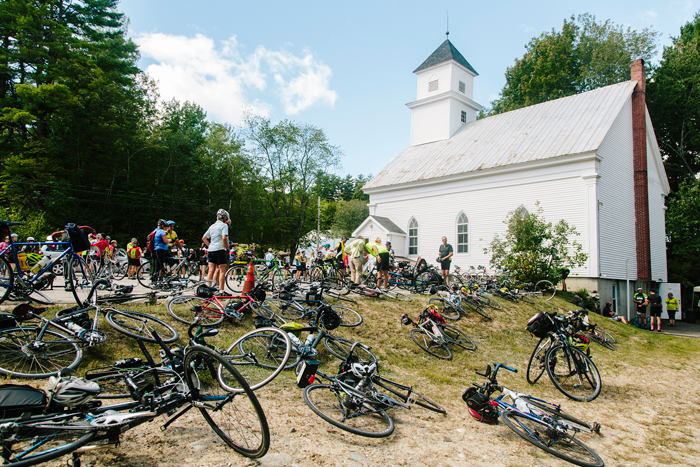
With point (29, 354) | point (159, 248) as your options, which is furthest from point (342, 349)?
point (159, 248)

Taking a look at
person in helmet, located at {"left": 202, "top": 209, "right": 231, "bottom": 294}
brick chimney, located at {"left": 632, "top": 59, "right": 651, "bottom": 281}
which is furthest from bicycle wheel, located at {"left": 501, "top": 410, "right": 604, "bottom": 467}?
brick chimney, located at {"left": 632, "top": 59, "right": 651, "bottom": 281}

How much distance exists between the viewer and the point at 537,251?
19.9 m

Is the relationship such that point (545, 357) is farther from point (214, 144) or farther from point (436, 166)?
point (214, 144)

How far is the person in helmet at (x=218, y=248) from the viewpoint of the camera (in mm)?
9438

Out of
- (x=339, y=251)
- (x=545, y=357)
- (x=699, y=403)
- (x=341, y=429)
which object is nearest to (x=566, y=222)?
(x=339, y=251)

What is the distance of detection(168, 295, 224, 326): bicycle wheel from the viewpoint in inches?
308

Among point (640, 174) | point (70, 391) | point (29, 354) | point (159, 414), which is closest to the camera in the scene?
point (70, 391)

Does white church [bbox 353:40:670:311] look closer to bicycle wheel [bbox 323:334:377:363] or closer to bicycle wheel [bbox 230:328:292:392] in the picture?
bicycle wheel [bbox 323:334:377:363]

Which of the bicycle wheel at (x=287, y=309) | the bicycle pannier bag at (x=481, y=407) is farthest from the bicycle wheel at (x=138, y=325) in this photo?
the bicycle pannier bag at (x=481, y=407)

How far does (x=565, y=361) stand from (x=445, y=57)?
30253 millimetres

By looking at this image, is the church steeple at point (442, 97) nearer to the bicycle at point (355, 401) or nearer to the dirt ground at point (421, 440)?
the dirt ground at point (421, 440)

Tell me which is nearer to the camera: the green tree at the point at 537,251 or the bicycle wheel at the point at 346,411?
the bicycle wheel at the point at 346,411

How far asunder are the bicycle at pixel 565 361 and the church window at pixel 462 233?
18021 millimetres

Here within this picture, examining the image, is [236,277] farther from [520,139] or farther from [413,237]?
[520,139]
